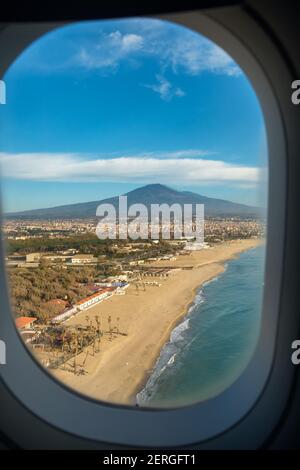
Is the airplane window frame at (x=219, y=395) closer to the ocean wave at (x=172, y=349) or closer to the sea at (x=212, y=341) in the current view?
the sea at (x=212, y=341)

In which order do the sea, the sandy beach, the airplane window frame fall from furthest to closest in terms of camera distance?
the sandy beach, the sea, the airplane window frame

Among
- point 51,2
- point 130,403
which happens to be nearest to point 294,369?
point 130,403

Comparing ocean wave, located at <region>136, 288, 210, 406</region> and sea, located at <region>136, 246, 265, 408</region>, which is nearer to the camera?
sea, located at <region>136, 246, 265, 408</region>

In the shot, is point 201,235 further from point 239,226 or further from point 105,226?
point 105,226

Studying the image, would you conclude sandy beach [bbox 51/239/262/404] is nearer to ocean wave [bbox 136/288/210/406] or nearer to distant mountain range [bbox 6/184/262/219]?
ocean wave [bbox 136/288/210/406]

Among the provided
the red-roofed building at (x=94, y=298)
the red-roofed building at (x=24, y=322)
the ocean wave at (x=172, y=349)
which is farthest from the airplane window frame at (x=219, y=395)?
the red-roofed building at (x=94, y=298)

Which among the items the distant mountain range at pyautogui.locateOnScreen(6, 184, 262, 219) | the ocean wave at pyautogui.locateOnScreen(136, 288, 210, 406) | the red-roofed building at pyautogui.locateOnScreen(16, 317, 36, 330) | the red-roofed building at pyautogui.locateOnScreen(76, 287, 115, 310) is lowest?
A: the ocean wave at pyautogui.locateOnScreen(136, 288, 210, 406)

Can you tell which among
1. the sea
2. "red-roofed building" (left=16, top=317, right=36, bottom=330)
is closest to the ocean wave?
the sea
